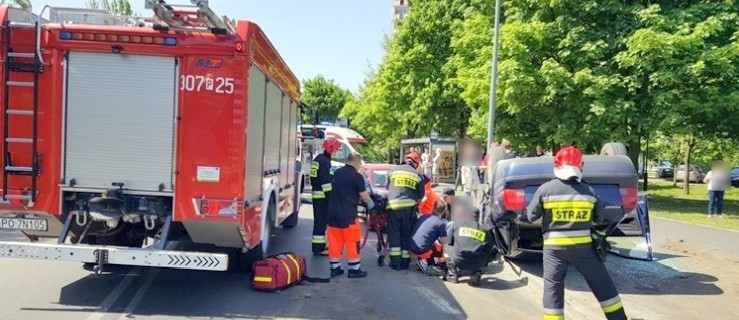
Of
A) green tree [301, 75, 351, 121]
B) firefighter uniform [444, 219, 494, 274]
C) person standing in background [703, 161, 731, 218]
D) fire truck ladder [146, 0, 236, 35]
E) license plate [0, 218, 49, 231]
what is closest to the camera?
fire truck ladder [146, 0, 236, 35]

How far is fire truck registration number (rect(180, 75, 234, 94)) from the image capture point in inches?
226

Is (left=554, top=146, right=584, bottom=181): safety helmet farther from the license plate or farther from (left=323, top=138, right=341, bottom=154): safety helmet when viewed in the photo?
the license plate

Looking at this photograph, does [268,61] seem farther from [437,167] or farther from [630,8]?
[437,167]

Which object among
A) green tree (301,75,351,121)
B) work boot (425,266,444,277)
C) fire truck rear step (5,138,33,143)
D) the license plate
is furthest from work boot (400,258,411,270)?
green tree (301,75,351,121)

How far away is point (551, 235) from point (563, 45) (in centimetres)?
1497

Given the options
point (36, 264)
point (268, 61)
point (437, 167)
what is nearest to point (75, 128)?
point (268, 61)

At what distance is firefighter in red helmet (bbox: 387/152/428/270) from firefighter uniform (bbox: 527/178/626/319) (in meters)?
2.97

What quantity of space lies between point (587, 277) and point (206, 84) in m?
3.89

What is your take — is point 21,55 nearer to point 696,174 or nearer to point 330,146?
point 330,146

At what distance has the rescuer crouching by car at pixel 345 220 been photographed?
302 inches

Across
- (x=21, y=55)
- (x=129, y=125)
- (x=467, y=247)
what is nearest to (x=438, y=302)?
(x=467, y=247)

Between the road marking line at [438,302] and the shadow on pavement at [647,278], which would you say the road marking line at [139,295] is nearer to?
the road marking line at [438,302]

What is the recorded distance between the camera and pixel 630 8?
1872 centimetres

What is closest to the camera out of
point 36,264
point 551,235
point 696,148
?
point 551,235
